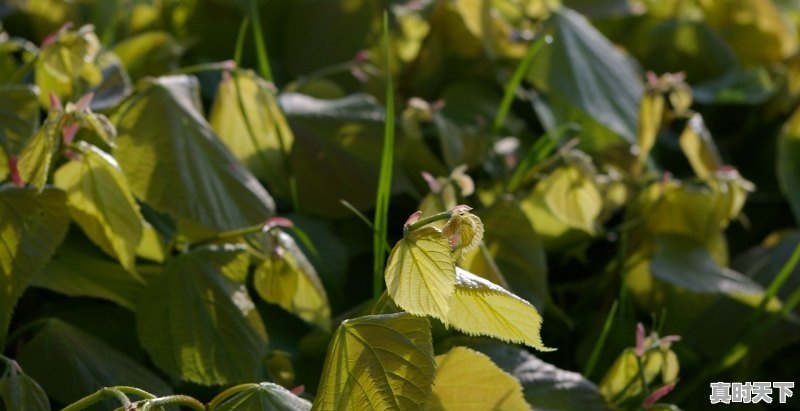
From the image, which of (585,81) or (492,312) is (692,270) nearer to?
(585,81)

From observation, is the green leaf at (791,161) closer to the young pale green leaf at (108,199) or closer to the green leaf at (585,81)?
the green leaf at (585,81)

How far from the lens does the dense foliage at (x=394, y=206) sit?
0.67 metres

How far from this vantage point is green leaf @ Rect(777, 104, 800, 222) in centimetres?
115

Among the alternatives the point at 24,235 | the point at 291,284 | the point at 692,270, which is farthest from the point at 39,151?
the point at 692,270

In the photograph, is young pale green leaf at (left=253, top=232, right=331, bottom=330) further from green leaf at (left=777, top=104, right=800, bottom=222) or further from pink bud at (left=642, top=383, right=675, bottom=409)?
green leaf at (left=777, top=104, right=800, bottom=222)

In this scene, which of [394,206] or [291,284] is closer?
[291,284]

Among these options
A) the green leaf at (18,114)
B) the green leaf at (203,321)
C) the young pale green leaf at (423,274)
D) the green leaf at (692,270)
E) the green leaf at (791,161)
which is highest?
the green leaf at (18,114)

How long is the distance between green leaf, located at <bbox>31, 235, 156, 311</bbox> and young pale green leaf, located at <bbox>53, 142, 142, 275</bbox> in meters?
0.04

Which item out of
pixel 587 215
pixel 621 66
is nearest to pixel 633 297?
pixel 587 215

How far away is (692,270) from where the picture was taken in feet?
3.27

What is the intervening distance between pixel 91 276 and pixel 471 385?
0.31 m

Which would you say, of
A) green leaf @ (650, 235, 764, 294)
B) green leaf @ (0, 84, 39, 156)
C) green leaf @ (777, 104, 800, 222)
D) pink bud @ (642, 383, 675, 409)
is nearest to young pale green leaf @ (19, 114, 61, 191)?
green leaf @ (0, 84, 39, 156)

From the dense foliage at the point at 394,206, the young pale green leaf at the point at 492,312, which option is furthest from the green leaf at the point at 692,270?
the young pale green leaf at the point at 492,312

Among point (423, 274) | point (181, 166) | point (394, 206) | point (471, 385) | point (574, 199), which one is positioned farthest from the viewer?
point (394, 206)
